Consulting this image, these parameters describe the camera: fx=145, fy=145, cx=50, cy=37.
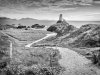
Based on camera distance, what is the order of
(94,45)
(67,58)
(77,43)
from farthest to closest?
(77,43)
(94,45)
(67,58)

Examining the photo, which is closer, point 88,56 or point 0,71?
point 0,71

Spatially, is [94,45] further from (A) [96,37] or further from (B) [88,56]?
(B) [88,56]

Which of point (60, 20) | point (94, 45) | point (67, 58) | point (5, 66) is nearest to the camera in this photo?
point (5, 66)

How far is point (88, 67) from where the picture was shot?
2358 centimetres

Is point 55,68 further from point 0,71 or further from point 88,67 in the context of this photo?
point 0,71

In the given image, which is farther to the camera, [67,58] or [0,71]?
[67,58]

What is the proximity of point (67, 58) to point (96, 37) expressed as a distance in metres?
17.5


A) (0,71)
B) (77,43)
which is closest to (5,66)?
(0,71)

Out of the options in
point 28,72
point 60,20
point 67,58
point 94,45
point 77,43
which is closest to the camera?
point 28,72

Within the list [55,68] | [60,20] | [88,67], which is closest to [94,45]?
[88,67]

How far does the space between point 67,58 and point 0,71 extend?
1311cm

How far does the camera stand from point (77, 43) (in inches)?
1702

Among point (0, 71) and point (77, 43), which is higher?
point (0, 71)

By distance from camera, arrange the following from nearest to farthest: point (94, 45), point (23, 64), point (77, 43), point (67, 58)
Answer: point (23, 64) < point (67, 58) < point (94, 45) < point (77, 43)
